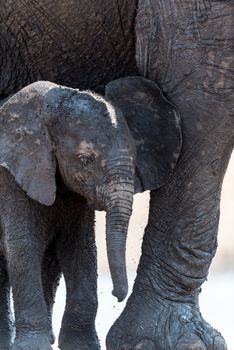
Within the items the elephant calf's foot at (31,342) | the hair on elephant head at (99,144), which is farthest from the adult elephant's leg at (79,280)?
the hair on elephant head at (99,144)

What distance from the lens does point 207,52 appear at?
26.3 feet

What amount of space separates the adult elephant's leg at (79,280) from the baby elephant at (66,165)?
98 millimetres

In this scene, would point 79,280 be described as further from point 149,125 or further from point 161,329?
point 149,125

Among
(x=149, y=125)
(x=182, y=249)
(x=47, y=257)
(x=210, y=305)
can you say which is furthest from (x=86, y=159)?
(x=210, y=305)

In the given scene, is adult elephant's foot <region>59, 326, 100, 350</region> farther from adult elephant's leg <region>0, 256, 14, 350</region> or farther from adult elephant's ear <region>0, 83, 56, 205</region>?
adult elephant's ear <region>0, 83, 56, 205</region>

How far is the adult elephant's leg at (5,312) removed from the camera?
8.57 m

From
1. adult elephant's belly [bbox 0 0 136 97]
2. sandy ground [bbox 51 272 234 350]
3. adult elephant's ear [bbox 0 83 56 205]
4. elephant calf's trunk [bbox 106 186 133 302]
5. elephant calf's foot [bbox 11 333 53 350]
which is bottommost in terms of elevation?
sandy ground [bbox 51 272 234 350]

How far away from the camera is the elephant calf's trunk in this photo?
7707 millimetres

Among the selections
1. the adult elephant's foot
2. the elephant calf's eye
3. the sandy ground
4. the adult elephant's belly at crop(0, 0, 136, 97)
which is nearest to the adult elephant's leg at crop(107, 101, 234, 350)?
the adult elephant's foot

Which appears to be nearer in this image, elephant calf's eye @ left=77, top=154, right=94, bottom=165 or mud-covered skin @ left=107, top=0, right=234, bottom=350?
elephant calf's eye @ left=77, top=154, right=94, bottom=165

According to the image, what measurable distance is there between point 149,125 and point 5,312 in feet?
3.09

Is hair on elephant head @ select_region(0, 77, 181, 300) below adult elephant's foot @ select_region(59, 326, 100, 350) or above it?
above

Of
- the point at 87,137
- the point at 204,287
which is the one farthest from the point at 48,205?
the point at 204,287

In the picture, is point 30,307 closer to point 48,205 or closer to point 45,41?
point 48,205
